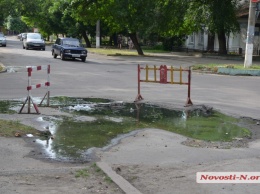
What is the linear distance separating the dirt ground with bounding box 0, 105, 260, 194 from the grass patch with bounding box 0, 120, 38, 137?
0.43 metres

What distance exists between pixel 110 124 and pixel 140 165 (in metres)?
3.89

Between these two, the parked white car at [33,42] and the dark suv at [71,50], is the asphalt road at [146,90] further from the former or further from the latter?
the parked white car at [33,42]

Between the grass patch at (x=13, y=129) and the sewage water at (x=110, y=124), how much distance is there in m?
0.47

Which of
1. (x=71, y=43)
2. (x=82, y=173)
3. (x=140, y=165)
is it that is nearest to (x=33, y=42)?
(x=71, y=43)

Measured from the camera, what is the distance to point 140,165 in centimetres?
749

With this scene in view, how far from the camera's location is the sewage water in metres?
9.04

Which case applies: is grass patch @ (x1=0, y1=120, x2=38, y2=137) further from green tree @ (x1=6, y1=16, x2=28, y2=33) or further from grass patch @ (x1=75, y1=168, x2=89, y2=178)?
green tree @ (x1=6, y1=16, x2=28, y2=33)

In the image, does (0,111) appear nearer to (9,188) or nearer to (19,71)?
(9,188)

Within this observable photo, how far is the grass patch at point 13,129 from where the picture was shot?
31.3 feet

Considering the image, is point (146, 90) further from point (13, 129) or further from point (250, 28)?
point (250, 28)

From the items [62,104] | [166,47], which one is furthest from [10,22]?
[62,104]

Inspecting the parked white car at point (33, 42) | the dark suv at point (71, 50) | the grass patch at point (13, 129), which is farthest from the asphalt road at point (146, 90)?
the parked white car at point (33, 42)

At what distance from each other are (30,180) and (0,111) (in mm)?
6518

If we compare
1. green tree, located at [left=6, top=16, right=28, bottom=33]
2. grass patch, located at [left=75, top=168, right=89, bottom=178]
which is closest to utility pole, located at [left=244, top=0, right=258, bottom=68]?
grass patch, located at [left=75, top=168, right=89, bottom=178]
